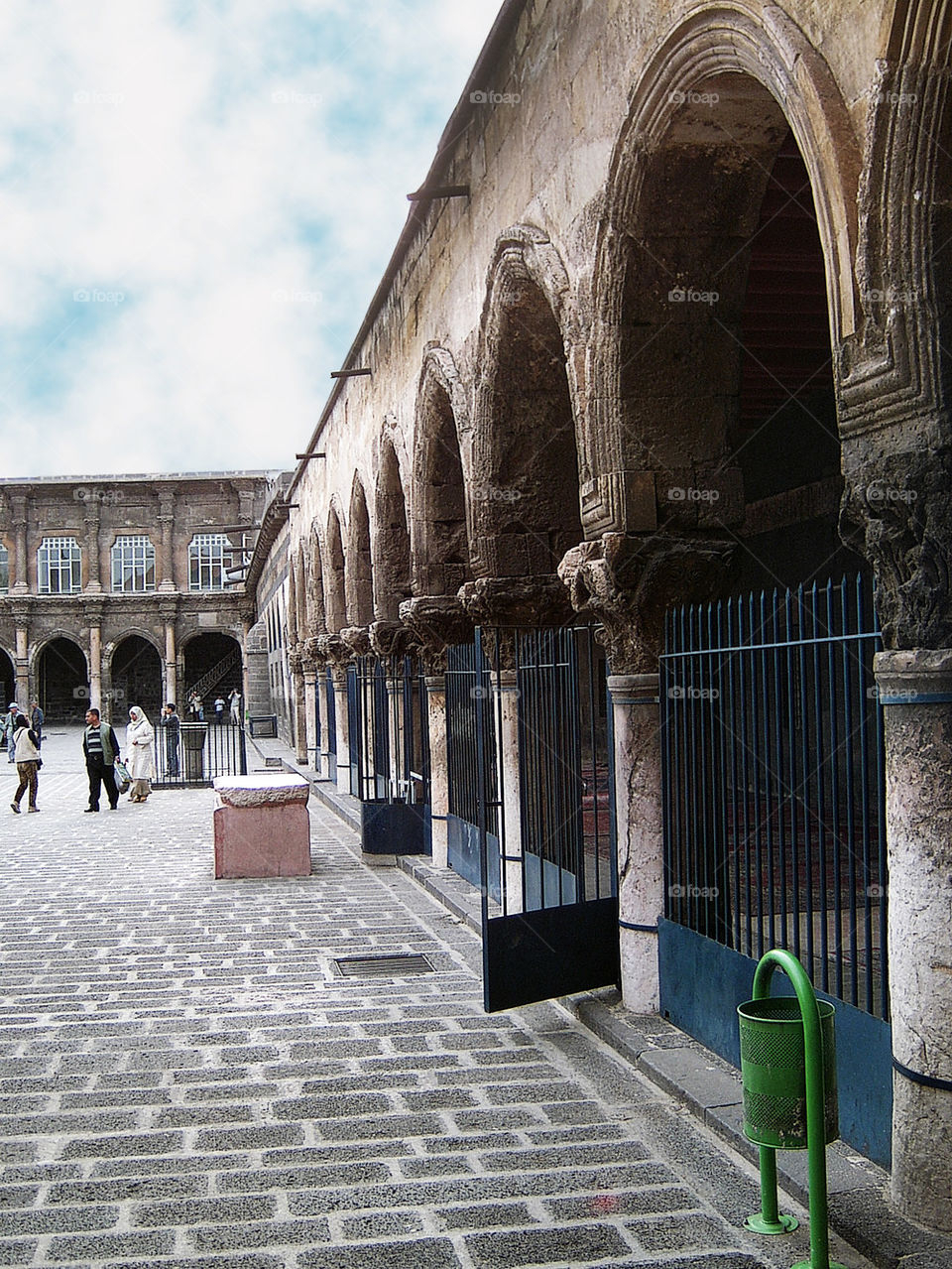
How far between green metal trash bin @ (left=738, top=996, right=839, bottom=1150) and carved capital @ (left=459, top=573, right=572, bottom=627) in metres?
4.34

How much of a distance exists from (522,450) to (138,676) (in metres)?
44.7

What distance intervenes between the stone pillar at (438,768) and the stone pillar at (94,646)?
38174 mm

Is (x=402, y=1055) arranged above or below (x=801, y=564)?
below

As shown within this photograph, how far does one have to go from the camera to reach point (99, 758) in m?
15.8

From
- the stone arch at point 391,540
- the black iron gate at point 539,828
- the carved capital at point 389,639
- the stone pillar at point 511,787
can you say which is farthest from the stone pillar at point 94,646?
the stone pillar at point 511,787

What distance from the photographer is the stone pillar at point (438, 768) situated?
9867 millimetres

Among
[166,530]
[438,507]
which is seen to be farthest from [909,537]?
[166,530]

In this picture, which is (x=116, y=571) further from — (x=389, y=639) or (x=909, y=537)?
(x=909, y=537)

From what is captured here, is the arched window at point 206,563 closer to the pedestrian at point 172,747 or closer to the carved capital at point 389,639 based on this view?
the pedestrian at point 172,747

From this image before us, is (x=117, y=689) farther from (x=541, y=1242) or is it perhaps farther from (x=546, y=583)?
(x=541, y=1242)

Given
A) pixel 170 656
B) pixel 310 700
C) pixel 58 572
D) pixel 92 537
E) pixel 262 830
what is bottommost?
pixel 262 830

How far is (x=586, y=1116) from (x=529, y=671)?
2819 mm

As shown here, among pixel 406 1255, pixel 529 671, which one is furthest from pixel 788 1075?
pixel 529 671

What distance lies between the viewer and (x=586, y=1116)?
4250 mm
